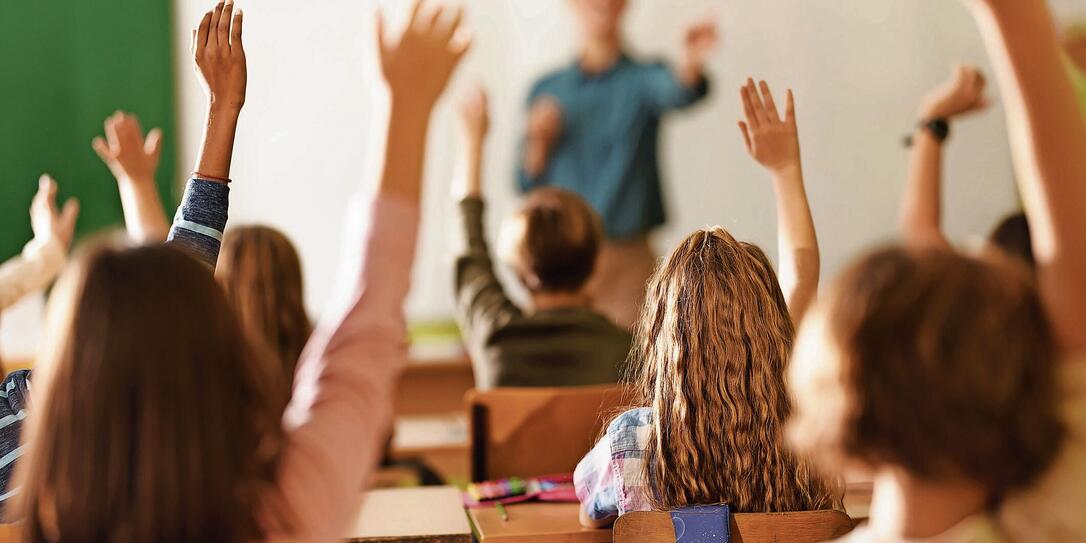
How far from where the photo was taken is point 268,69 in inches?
160

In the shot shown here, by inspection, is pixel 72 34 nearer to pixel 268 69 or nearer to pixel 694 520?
pixel 268 69

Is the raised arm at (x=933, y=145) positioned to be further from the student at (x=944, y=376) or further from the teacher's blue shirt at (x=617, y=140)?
the teacher's blue shirt at (x=617, y=140)

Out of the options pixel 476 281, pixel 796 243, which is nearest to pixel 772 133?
pixel 796 243

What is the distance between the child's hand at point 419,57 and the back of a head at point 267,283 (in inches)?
49.0

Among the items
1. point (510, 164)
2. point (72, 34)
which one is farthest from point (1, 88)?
point (510, 164)

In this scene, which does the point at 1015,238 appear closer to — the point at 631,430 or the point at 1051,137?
the point at 631,430

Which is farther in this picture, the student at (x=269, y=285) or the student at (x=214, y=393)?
the student at (x=269, y=285)

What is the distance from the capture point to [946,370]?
2.68 feet

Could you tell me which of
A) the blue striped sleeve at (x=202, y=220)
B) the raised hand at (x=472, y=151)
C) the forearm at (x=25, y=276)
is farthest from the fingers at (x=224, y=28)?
the raised hand at (x=472, y=151)

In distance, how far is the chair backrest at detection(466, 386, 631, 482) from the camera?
203 cm

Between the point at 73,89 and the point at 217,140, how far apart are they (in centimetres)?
291

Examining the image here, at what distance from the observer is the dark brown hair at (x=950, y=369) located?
0.82 metres

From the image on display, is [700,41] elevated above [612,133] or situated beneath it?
elevated above

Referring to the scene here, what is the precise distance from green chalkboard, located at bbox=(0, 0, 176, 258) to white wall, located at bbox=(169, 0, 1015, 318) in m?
0.11
